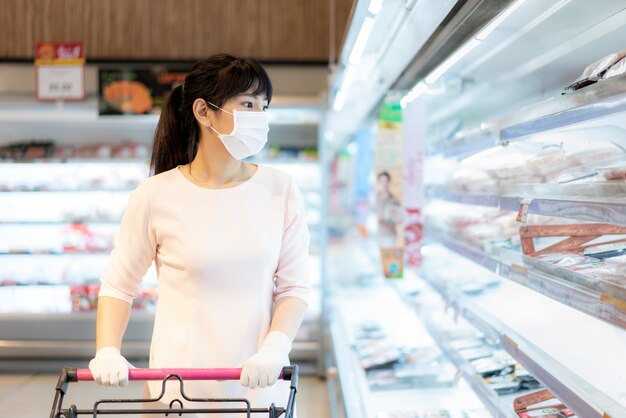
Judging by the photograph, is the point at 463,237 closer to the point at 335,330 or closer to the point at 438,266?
the point at 438,266

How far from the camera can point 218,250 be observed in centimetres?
191

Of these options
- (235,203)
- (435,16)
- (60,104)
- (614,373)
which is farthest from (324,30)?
(614,373)

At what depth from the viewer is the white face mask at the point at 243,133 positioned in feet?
6.47

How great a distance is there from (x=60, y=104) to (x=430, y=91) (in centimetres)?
364

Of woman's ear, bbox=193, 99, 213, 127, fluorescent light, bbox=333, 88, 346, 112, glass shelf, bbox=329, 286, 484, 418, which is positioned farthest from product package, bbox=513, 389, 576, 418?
fluorescent light, bbox=333, 88, 346, 112

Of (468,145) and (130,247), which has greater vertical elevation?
(468,145)

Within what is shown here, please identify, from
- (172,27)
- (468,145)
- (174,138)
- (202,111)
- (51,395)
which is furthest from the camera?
(172,27)

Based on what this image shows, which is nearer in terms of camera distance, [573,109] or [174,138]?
[573,109]

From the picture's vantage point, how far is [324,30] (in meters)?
6.10

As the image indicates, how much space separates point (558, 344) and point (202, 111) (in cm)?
133

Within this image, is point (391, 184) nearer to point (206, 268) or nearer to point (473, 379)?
point (473, 379)

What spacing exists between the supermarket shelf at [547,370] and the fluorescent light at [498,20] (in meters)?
0.95

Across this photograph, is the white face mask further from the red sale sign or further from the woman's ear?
the red sale sign

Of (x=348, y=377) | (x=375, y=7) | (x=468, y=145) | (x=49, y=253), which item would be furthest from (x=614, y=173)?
(x=49, y=253)
